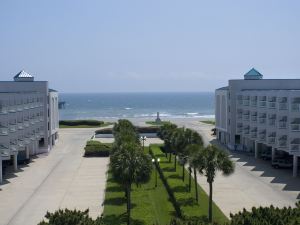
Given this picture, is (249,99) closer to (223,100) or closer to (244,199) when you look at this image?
(223,100)

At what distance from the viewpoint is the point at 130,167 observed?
28547 mm

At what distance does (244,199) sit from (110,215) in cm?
1077

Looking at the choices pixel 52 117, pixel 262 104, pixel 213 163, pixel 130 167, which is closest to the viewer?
pixel 130 167

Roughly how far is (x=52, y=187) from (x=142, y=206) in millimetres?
12022

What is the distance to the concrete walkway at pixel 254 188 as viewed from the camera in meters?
34.3

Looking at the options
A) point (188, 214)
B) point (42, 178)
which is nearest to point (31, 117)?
point (42, 178)

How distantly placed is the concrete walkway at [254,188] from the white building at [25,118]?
742 inches

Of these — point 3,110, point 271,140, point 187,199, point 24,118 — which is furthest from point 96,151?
point 187,199

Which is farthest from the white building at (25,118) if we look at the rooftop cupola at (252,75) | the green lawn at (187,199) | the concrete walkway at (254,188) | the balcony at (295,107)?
the rooftop cupola at (252,75)

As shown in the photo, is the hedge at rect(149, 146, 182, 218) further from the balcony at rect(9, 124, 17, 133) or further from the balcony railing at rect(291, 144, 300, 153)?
the balcony at rect(9, 124, 17, 133)

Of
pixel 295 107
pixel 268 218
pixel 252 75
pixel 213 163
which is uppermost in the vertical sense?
pixel 252 75

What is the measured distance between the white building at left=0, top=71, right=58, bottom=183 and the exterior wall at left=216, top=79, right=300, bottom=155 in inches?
967

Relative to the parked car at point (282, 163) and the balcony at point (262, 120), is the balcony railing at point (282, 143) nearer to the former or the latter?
the parked car at point (282, 163)

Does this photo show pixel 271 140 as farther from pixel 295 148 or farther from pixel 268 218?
pixel 268 218
